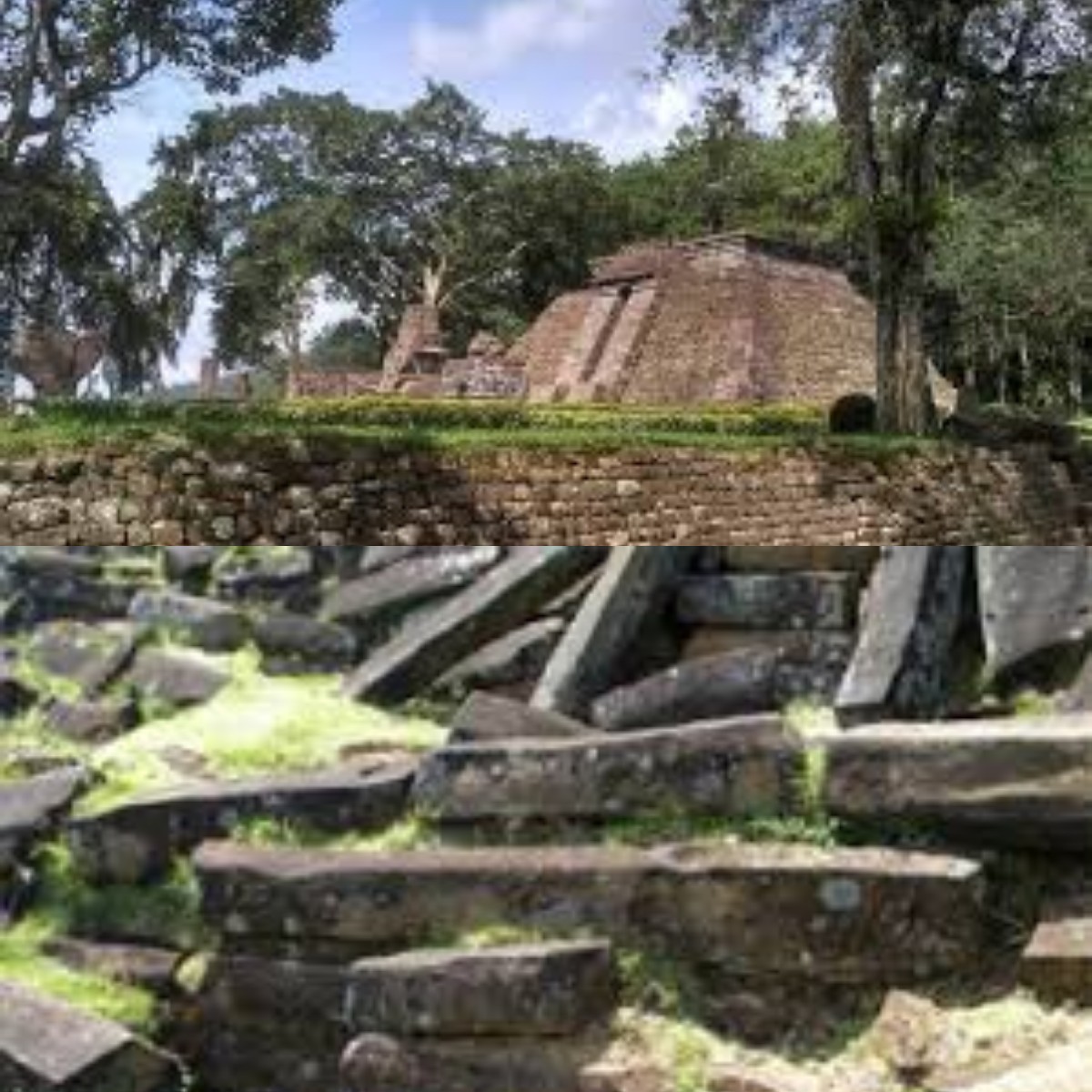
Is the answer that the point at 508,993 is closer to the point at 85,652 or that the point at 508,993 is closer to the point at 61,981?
the point at 61,981

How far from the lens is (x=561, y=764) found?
11.1 ft

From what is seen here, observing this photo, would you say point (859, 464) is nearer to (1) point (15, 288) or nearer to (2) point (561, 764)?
(2) point (561, 764)

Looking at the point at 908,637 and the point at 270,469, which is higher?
the point at 270,469

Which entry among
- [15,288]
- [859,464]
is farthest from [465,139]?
[859,464]

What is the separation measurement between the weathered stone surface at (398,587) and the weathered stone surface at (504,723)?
27 centimetres

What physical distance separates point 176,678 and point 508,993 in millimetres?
1190

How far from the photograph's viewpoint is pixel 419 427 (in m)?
17.3

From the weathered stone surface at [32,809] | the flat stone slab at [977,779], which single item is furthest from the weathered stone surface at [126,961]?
the flat stone slab at [977,779]

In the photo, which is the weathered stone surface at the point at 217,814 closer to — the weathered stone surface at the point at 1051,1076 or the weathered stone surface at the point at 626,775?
the weathered stone surface at the point at 626,775

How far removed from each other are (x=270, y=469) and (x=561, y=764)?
8.77 meters

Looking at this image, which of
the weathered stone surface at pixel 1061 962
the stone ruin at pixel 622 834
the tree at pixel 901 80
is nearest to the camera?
the weathered stone surface at pixel 1061 962

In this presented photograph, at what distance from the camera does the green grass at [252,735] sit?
3.70 metres

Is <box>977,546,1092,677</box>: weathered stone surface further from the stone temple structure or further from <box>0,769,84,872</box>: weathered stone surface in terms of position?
the stone temple structure

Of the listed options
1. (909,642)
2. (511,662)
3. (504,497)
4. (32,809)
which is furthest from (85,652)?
(504,497)
